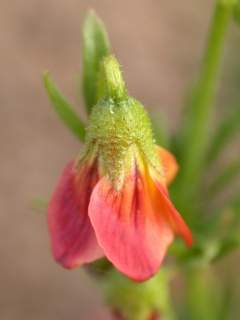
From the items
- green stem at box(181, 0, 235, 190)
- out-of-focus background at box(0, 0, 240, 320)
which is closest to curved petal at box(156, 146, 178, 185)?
green stem at box(181, 0, 235, 190)

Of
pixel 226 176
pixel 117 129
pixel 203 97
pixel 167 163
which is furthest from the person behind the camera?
pixel 226 176

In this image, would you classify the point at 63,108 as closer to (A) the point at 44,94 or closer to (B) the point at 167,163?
(B) the point at 167,163

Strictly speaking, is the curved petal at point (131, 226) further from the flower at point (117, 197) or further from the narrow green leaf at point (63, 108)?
the narrow green leaf at point (63, 108)

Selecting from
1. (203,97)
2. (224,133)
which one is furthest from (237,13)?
(224,133)

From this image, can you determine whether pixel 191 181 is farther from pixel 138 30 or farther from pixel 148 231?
pixel 138 30

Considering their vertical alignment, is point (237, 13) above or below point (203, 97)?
above

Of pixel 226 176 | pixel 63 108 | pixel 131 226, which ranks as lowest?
pixel 226 176

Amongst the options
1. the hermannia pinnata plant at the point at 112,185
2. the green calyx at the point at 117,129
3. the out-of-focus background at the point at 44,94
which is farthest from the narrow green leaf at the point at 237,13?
the out-of-focus background at the point at 44,94
